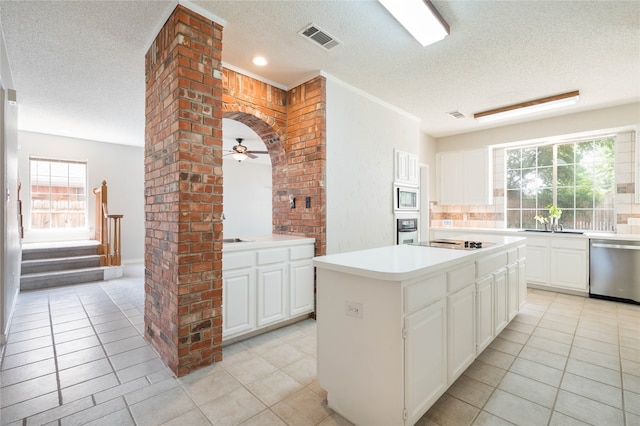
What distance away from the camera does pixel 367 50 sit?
2.86m

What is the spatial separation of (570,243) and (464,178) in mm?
1977

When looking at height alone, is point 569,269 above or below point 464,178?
below

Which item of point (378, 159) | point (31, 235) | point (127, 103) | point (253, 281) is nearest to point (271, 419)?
point (253, 281)

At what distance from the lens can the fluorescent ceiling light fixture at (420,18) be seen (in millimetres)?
2145

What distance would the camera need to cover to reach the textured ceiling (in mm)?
2275

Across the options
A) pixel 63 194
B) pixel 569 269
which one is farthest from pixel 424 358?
pixel 63 194

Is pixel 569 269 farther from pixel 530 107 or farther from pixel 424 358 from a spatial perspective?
pixel 424 358

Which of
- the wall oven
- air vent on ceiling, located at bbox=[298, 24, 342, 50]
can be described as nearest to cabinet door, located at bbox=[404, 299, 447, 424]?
air vent on ceiling, located at bbox=[298, 24, 342, 50]

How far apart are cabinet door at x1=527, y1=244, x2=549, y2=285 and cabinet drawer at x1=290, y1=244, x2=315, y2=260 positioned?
3.64 metres

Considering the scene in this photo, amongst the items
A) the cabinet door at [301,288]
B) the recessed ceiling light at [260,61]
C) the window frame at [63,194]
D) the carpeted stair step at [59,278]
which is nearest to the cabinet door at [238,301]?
the cabinet door at [301,288]

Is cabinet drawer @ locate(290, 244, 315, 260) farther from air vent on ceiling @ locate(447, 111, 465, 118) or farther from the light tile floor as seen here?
air vent on ceiling @ locate(447, 111, 465, 118)

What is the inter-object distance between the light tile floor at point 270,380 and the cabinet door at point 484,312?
0.20 metres

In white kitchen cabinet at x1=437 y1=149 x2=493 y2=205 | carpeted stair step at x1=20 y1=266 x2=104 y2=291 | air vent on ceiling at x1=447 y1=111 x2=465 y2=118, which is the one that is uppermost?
air vent on ceiling at x1=447 y1=111 x2=465 y2=118

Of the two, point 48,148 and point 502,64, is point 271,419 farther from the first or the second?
point 48,148
